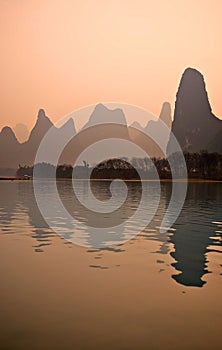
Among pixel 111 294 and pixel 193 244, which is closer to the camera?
pixel 111 294

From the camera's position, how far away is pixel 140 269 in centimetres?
1677

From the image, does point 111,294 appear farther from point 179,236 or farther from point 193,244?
point 179,236

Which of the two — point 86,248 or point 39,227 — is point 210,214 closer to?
point 39,227

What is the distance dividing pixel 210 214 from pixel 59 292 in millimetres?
30476

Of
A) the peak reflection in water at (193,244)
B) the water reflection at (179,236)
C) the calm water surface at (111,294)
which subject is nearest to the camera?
the calm water surface at (111,294)

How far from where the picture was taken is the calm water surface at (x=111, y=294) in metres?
9.52

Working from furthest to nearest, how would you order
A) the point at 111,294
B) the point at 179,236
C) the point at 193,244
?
the point at 179,236
the point at 193,244
the point at 111,294

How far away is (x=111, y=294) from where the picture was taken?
13156mm

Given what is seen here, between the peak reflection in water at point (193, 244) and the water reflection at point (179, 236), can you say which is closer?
the peak reflection in water at point (193, 244)

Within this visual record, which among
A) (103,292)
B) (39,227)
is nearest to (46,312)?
(103,292)

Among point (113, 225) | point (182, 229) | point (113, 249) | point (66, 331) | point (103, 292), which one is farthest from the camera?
point (113, 225)

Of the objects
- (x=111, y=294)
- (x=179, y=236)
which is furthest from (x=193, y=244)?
(x=111, y=294)

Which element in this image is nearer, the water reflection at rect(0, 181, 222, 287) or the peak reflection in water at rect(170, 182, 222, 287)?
the peak reflection in water at rect(170, 182, 222, 287)

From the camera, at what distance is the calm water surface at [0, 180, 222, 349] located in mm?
9516
